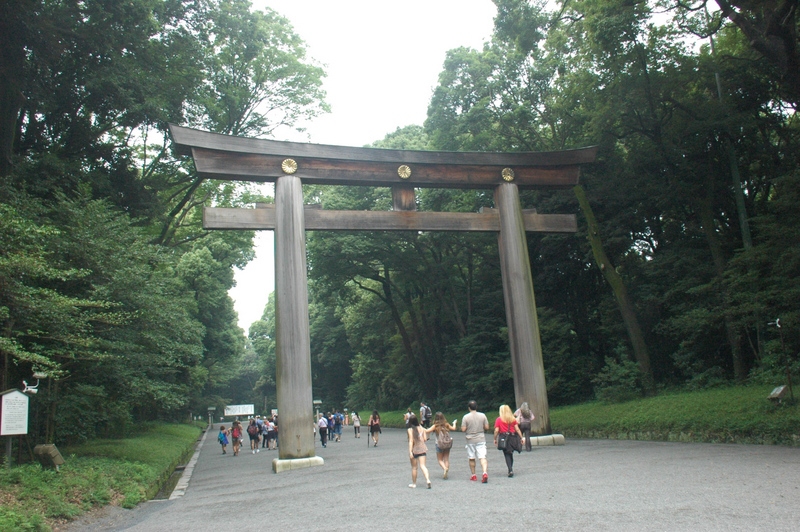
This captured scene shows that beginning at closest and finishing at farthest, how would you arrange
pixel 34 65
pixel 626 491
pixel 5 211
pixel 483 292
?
pixel 626 491, pixel 5 211, pixel 34 65, pixel 483 292

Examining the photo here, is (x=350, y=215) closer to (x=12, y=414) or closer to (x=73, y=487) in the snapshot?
(x=12, y=414)

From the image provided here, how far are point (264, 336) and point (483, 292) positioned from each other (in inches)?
2152

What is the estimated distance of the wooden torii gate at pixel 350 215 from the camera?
42.9ft

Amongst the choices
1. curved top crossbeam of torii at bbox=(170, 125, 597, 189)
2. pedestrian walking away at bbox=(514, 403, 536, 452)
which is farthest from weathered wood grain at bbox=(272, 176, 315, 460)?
pedestrian walking away at bbox=(514, 403, 536, 452)

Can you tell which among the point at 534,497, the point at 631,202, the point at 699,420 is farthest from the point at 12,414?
the point at 631,202

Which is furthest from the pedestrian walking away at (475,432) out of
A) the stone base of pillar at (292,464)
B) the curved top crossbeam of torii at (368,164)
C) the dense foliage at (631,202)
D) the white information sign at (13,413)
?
the dense foliage at (631,202)

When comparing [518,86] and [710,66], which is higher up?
[518,86]

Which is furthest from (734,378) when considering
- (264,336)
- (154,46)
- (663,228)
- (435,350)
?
(264,336)

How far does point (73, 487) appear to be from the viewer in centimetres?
924

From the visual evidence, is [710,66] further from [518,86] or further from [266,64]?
[266,64]

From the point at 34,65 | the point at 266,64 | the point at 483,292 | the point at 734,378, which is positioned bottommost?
the point at 734,378

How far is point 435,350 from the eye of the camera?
35.4 meters

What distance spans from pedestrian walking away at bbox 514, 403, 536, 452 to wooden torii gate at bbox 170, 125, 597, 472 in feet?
2.41

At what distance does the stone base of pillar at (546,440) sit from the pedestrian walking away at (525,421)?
0.58 m
